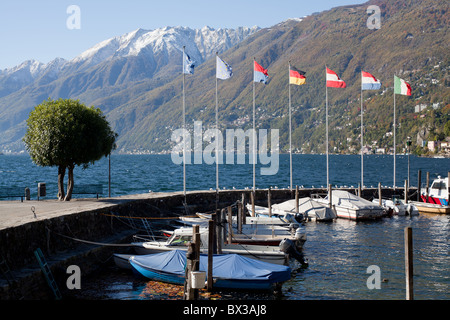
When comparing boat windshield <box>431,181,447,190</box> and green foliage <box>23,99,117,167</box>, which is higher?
green foliage <box>23,99,117,167</box>

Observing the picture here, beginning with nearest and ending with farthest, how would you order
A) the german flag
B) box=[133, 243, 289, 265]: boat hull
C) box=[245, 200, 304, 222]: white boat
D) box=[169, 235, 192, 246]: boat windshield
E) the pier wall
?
the pier wall → box=[133, 243, 289, 265]: boat hull → box=[169, 235, 192, 246]: boat windshield → box=[245, 200, 304, 222]: white boat → the german flag

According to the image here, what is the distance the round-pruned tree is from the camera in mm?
33906

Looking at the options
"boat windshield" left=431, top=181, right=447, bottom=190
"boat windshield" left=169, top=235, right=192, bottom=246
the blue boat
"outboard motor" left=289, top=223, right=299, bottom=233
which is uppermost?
"boat windshield" left=431, top=181, right=447, bottom=190

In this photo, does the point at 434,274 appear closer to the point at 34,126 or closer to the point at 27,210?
the point at 27,210

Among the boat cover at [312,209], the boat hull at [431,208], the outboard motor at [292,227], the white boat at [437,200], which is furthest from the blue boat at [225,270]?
the white boat at [437,200]

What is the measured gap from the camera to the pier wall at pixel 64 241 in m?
18.4

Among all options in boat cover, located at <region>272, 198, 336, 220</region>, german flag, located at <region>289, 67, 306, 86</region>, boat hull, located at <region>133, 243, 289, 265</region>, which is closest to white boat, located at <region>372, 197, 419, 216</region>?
boat cover, located at <region>272, 198, 336, 220</region>

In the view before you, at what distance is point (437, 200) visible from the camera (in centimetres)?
5306

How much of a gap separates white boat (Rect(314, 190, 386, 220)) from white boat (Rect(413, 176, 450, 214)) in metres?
6.36

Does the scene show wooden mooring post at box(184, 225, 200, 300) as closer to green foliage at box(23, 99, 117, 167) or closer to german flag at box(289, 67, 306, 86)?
green foliage at box(23, 99, 117, 167)

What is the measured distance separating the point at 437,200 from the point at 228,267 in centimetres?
3875

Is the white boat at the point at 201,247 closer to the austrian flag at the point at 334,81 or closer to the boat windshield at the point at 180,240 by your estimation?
the boat windshield at the point at 180,240

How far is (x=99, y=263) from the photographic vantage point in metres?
25.0
